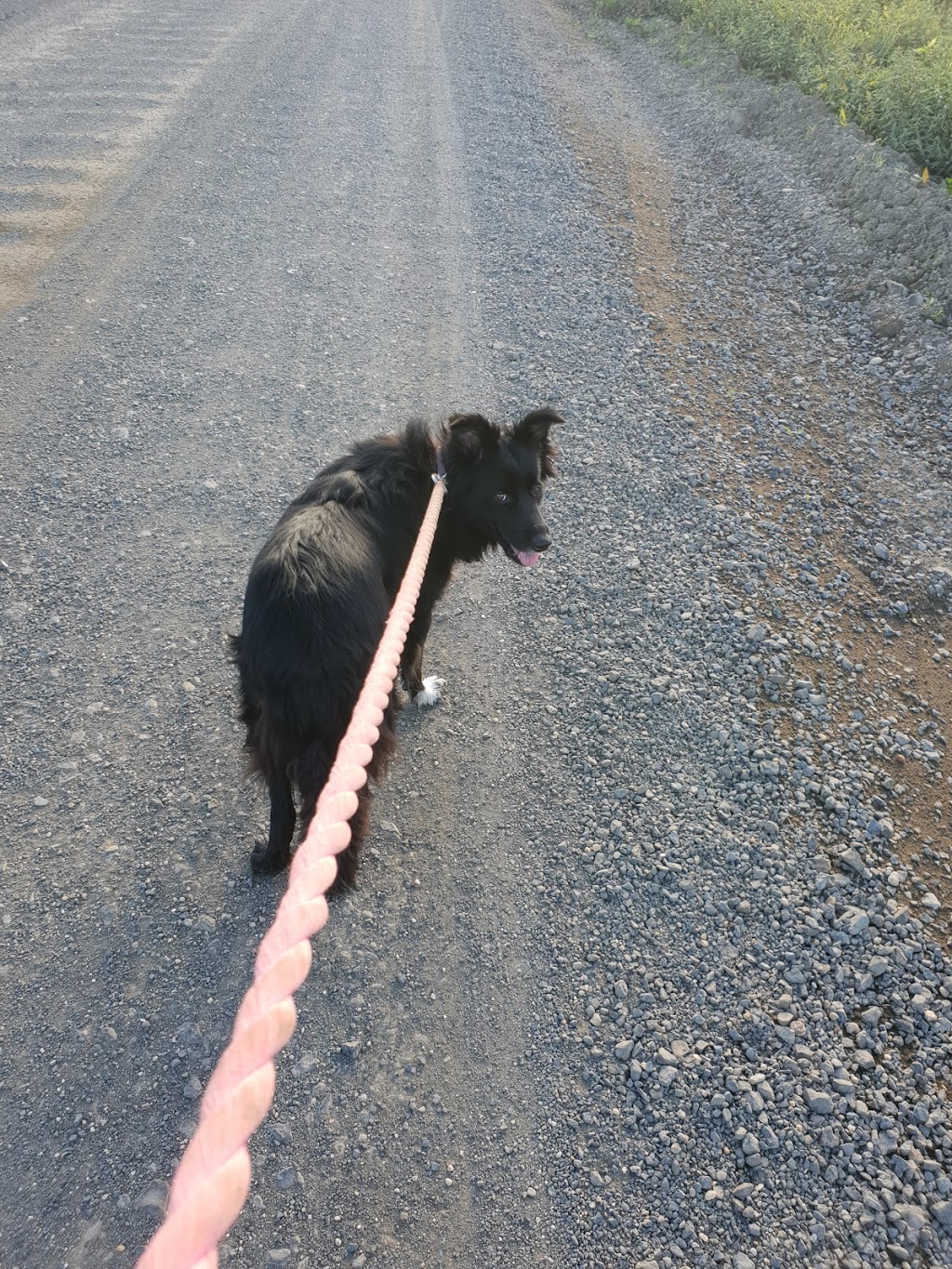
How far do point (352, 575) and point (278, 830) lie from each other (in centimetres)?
116

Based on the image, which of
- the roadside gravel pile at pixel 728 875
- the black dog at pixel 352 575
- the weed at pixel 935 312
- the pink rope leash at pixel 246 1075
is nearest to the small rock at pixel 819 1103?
the roadside gravel pile at pixel 728 875

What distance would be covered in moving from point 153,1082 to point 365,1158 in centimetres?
82

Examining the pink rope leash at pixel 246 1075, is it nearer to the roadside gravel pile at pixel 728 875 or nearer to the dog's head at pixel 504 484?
the roadside gravel pile at pixel 728 875

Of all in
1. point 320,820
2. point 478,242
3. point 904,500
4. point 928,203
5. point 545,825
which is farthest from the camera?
point 478,242

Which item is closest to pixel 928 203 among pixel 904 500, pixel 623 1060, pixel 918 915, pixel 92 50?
pixel 904 500

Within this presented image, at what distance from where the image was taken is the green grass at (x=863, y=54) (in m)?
8.96

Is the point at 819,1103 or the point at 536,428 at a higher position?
the point at 536,428

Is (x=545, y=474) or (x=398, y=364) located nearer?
(x=545, y=474)

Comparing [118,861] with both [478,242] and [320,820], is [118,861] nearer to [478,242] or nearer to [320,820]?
[320,820]

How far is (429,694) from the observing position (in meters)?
A: 4.44

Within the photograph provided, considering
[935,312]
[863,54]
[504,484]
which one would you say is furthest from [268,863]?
[863,54]

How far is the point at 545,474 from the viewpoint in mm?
4629

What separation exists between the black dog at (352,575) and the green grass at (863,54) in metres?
7.97

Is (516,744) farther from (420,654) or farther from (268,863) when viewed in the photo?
(268,863)
